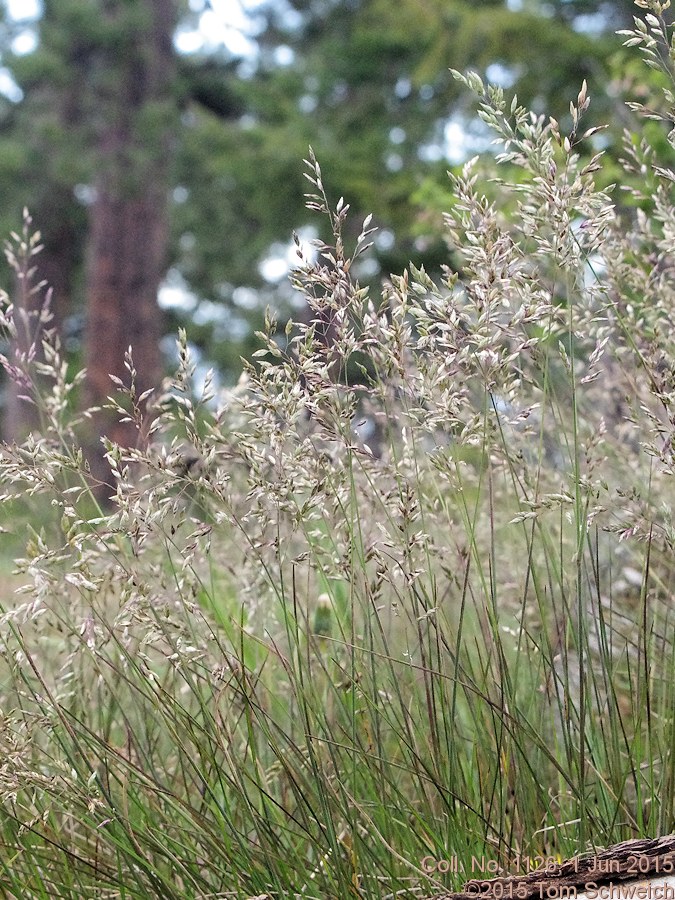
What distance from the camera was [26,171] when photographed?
12719 millimetres

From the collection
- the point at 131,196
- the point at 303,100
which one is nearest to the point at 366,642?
the point at 131,196

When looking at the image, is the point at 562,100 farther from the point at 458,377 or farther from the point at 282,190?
the point at 458,377

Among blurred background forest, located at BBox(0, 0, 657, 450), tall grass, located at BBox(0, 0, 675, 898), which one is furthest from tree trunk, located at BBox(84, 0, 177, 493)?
tall grass, located at BBox(0, 0, 675, 898)

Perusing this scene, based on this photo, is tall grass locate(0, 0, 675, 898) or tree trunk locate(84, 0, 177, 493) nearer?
tall grass locate(0, 0, 675, 898)

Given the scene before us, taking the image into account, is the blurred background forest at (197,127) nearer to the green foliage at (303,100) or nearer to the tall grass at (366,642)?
the green foliage at (303,100)

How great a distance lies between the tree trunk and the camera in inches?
426

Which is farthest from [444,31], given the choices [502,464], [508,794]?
[508,794]

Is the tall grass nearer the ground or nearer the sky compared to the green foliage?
nearer the ground

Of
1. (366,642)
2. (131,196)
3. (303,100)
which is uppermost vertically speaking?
(303,100)

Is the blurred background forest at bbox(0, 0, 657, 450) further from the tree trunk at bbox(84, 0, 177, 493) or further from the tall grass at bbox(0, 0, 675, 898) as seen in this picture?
the tall grass at bbox(0, 0, 675, 898)

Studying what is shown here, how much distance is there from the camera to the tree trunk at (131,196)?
426 inches

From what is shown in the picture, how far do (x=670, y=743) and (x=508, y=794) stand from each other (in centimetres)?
29

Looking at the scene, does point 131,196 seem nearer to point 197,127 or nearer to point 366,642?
point 197,127

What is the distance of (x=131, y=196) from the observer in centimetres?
1106
